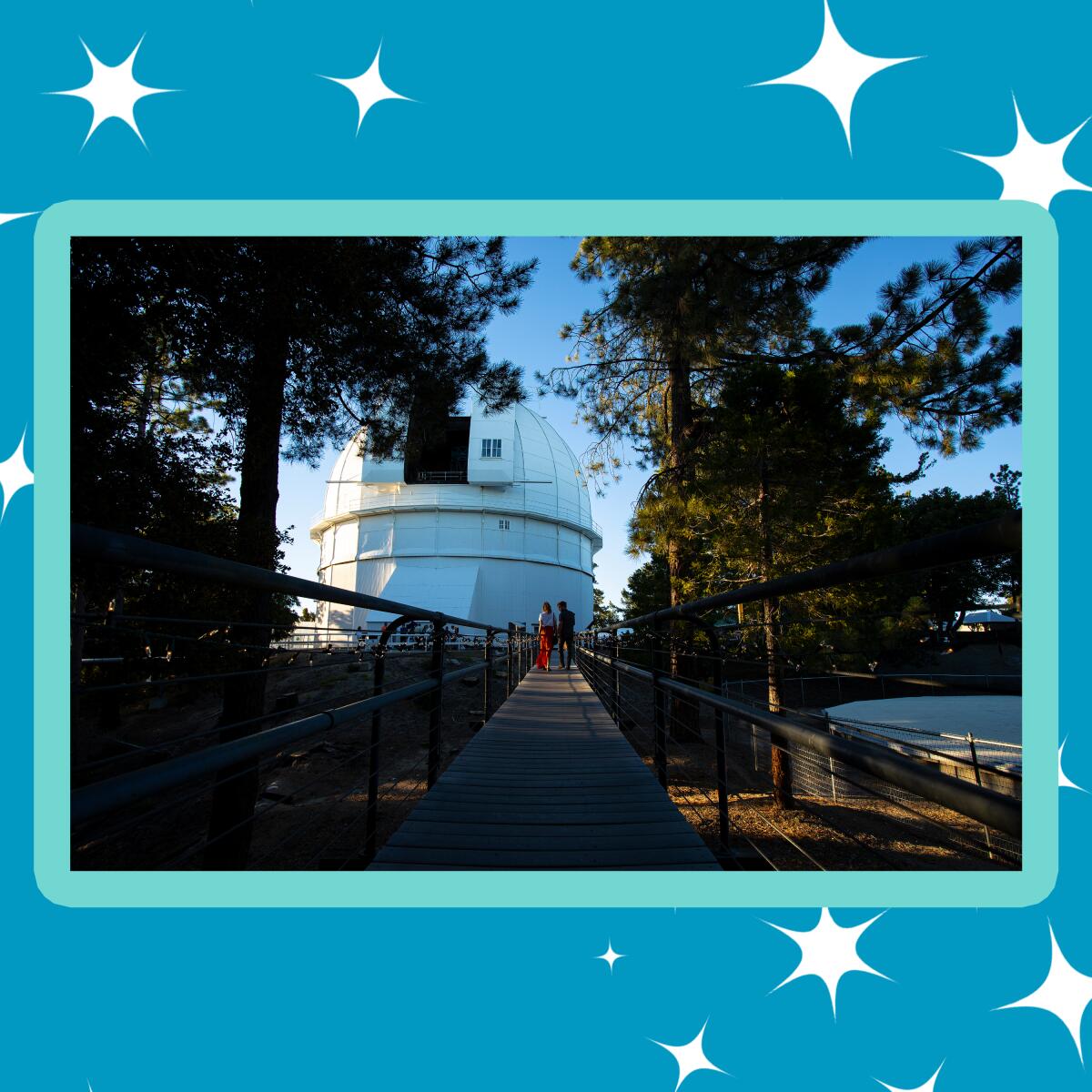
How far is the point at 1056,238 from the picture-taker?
1.02 m

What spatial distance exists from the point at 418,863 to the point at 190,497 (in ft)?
16.1

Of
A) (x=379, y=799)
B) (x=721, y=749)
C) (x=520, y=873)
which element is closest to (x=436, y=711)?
(x=379, y=799)

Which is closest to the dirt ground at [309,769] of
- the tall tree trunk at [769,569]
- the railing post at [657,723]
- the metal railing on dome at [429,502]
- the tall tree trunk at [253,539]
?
the tall tree trunk at [253,539]

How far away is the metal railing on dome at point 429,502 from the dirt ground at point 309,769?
7.48 meters

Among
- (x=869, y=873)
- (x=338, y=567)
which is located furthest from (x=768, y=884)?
(x=338, y=567)

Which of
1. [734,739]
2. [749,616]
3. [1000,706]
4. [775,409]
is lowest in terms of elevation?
[734,739]

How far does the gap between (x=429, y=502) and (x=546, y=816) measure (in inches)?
782

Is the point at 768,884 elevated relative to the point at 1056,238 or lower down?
lower down

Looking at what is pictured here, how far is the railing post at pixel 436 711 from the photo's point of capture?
3162 mm

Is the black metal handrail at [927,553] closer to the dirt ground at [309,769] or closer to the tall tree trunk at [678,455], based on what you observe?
the dirt ground at [309,769]

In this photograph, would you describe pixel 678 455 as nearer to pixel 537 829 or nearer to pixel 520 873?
pixel 537 829

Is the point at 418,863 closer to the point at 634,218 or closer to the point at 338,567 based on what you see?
the point at 634,218

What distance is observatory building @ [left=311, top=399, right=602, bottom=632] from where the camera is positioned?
20.6 metres

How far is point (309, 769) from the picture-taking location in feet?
28.8
